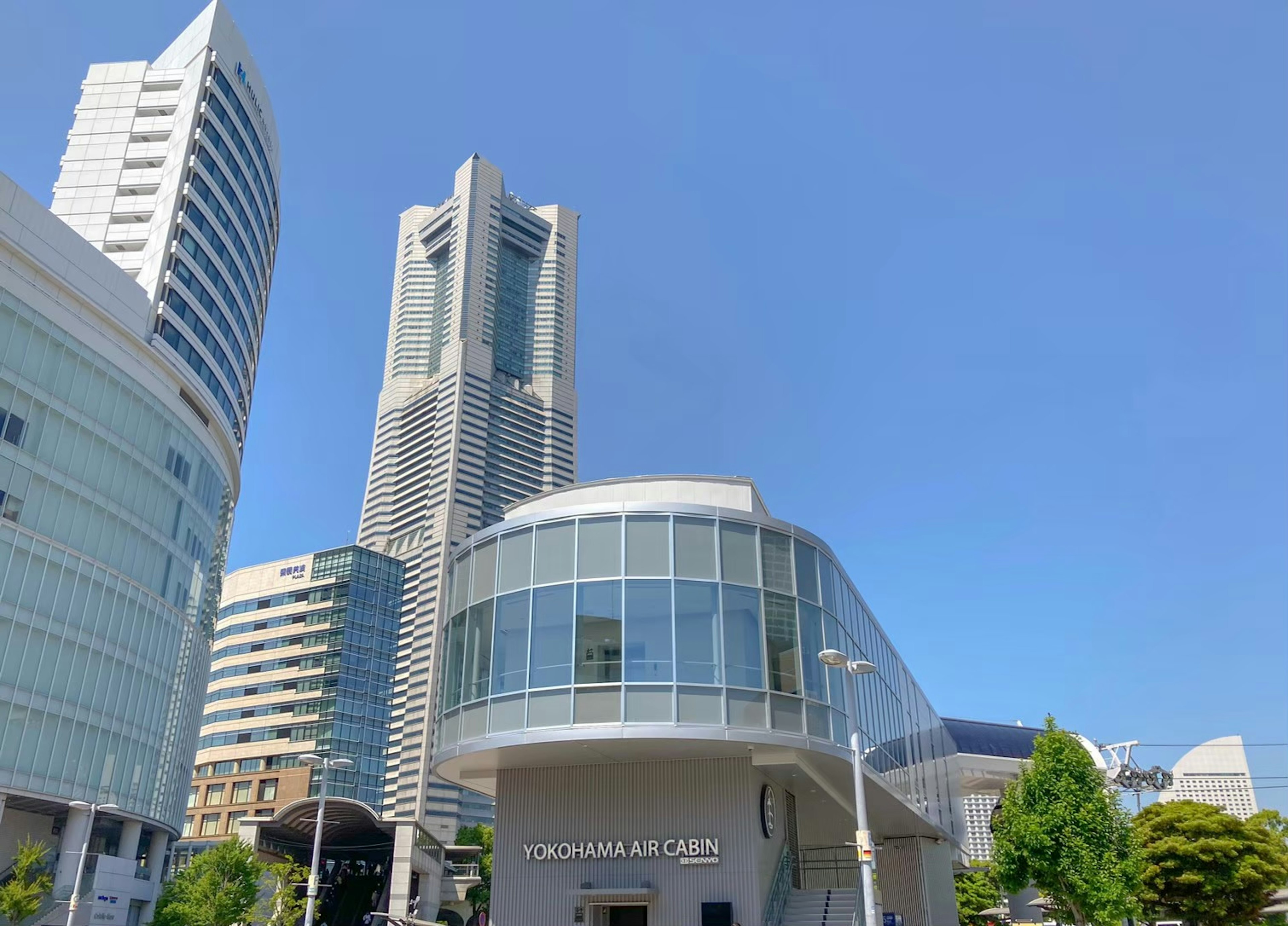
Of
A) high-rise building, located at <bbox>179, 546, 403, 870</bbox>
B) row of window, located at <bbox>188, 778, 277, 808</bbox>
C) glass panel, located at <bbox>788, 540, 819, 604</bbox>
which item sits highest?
high-rise building, located at <bbox>179, 546, 403, 870</bbox>

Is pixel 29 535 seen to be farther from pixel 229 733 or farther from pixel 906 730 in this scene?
pixel 229 733

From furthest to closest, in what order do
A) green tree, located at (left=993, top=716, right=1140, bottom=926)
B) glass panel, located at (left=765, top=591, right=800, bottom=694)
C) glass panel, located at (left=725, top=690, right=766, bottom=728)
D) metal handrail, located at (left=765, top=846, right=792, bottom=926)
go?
1. green tree, located at (left=993, top=716, right=1140, bottom=926)
2. metal handrail, located at (left=765, top=846, right=792, bottom=926)
3. glass panel, located at (left=765, top=591, right=800, bottom=694)
4. glass panel, located at (left=725, top=690, right=766, bottom=728)

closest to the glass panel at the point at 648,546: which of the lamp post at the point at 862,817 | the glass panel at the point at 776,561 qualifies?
the glass panel at the point at 776,561

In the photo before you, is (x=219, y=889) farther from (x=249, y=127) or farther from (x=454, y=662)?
(x=249, y=127)

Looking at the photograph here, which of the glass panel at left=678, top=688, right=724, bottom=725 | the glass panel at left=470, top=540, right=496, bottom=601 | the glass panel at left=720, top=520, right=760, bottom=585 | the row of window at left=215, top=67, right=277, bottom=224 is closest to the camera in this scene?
the glass panel at left=678, top=688, right=724, bottom=725

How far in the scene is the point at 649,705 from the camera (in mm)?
25500

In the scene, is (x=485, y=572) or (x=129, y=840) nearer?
(x=485, y=572)

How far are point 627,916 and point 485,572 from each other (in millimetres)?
10664

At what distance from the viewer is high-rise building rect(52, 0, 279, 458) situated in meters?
62.5

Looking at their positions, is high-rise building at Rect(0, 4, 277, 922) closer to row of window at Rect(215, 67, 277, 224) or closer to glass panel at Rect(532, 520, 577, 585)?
row of window at Rect(215, 67, 277, 224)


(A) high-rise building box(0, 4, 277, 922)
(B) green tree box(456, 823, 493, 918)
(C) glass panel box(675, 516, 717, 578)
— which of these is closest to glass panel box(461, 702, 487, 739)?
(C) glass panel box(675, 516, 717, 578)

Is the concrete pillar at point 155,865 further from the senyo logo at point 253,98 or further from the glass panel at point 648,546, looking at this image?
the senyo logo at point 253,98

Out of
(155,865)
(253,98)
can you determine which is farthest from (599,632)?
(253,98)

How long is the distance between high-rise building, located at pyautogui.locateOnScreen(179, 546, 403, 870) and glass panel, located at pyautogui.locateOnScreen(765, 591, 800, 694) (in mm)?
99940
